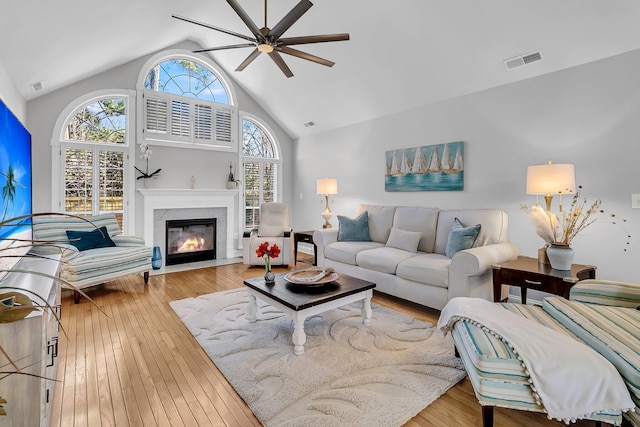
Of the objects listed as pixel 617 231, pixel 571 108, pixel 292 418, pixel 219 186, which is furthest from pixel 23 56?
pixel 617 231

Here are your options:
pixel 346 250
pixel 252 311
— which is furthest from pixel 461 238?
pixel 252 311

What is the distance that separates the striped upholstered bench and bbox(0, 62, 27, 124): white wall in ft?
13.1

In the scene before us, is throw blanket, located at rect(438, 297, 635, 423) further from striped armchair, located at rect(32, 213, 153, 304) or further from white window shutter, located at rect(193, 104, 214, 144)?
white window shutter, located at rect(193, 104, 214, 144)

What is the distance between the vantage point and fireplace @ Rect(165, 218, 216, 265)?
534 centimetres

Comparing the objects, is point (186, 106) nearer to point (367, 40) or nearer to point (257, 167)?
point (257, 167)

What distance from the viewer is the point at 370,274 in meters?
3.76

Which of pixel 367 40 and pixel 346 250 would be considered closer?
pixel 367 40

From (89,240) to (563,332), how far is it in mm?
4733

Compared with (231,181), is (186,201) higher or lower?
lower

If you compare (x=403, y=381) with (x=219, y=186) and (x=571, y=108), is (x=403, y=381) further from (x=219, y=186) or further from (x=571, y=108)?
(x=219, y=186)

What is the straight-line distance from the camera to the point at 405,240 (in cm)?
388

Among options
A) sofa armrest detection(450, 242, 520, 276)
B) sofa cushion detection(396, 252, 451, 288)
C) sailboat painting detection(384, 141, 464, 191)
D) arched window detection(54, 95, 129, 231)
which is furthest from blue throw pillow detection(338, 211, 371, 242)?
arched window detection(54, 95, 129, 231)

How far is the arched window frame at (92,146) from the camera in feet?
14.5

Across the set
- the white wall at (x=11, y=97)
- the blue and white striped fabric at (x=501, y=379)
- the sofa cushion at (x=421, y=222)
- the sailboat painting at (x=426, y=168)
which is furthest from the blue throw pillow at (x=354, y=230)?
the white wall at (x=11, y=97)
